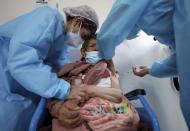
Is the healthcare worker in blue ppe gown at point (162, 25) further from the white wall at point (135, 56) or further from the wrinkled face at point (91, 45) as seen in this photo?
the white wall at point (135, 56)

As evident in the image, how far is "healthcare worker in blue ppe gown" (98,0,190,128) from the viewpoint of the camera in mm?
817

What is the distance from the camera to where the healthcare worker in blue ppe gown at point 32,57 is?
128 cm

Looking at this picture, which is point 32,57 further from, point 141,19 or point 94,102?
point 141,19

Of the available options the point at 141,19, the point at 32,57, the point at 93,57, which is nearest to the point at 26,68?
the point at 32,57

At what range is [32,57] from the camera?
1294 mm

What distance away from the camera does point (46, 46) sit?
4.65ft

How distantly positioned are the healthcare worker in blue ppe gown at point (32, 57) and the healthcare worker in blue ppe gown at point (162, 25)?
0.35m

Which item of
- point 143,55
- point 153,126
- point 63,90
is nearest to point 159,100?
point 143,55

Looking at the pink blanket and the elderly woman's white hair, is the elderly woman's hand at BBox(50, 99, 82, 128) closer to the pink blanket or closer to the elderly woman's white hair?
the pink blanket

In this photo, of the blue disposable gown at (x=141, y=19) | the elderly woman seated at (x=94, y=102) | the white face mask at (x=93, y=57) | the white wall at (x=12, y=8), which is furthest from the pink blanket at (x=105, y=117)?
the white wall at (x=12, y=8)

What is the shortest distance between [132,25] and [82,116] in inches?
21.0

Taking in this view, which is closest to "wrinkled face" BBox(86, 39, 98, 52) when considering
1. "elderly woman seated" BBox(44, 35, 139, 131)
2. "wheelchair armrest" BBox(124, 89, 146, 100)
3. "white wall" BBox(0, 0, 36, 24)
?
"elderly woman seated" BBox(44, 35, 139, 131)

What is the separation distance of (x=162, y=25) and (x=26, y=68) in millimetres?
719

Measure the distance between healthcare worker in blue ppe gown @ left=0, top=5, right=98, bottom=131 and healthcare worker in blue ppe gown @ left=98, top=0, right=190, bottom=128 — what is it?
13.7 inches
